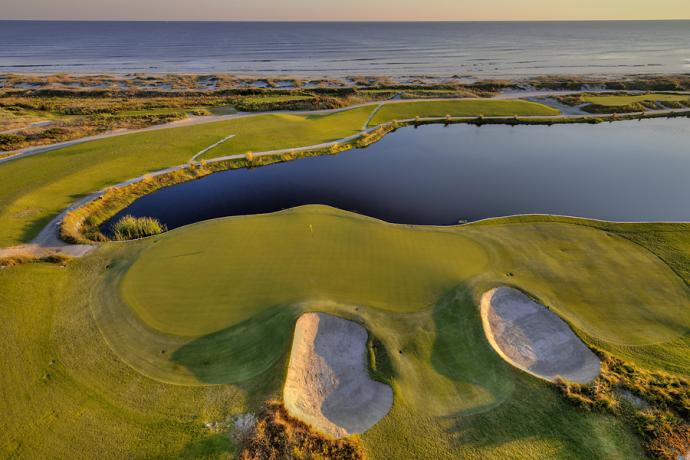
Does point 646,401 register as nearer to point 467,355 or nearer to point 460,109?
point 467,355

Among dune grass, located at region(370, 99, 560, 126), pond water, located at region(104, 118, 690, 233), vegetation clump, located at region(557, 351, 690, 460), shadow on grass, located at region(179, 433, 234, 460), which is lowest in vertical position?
shadow on grass, located at region(179, 433, 234, 460)

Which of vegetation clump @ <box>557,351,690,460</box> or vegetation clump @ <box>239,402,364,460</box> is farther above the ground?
vegetation clump @ <box>557,351,690,460</box>

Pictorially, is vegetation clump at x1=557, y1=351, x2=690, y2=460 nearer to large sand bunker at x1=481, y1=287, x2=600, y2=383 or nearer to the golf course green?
the golf course green

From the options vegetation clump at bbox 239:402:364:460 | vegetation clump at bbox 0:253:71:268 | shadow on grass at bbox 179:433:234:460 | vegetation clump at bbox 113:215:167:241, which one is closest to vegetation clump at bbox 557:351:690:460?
vegetation clump at bbox 239:402:364:460

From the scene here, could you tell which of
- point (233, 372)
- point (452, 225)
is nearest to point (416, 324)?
point (233, 372)

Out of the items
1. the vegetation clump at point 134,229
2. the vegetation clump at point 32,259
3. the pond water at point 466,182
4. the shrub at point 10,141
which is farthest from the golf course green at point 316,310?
the shrub at point 10,141

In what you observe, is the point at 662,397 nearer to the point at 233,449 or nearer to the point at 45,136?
the point at 233,449

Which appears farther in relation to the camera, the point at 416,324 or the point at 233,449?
the point at 416,324
